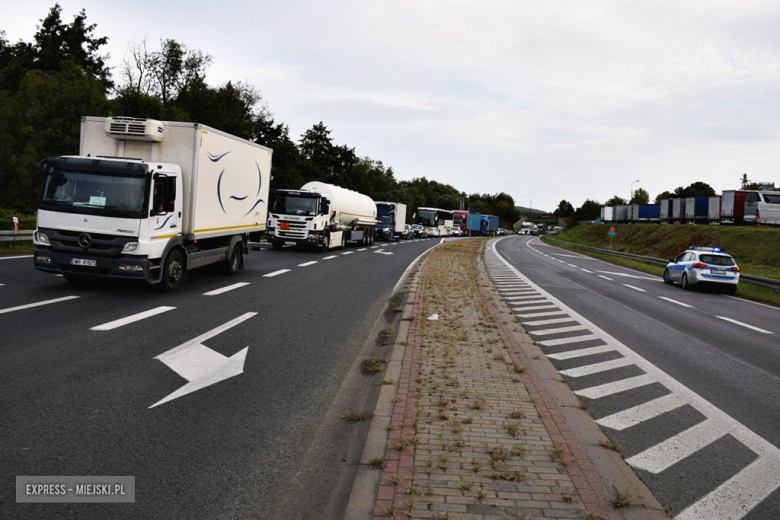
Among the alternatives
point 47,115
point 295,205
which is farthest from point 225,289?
point 47,115

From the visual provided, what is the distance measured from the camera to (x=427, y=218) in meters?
77.4

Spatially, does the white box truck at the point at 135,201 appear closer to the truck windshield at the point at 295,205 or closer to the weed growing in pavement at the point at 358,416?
the weed growing in pavement at the point at 358,416

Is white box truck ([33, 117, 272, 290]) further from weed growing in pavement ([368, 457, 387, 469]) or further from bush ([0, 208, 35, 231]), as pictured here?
bush ([0, 208, 35, 231])

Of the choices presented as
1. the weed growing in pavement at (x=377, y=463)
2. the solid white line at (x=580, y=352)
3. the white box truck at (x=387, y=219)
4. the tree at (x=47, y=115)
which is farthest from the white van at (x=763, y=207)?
the tree at (x=47, y=115)

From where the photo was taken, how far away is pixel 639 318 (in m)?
13.1

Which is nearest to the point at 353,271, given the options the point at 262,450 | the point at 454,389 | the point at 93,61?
the point at 454,389

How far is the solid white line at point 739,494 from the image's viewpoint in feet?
12.8

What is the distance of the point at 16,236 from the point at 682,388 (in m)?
20.6

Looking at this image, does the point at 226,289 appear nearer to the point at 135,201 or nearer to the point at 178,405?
the point at 135,201

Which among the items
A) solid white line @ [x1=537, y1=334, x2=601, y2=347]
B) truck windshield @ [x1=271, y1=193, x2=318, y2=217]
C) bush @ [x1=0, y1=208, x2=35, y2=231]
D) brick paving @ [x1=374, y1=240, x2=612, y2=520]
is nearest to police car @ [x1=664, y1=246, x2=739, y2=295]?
solid white line @ [x1=537, y1=334, x2=601, y2=347]

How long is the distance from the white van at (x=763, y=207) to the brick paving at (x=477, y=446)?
1742 inches

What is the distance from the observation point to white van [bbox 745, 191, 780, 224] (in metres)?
43.1

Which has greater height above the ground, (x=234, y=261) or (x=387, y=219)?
(x=387, y=219)

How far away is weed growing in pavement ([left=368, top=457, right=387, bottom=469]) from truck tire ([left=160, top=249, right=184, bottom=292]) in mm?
9443
